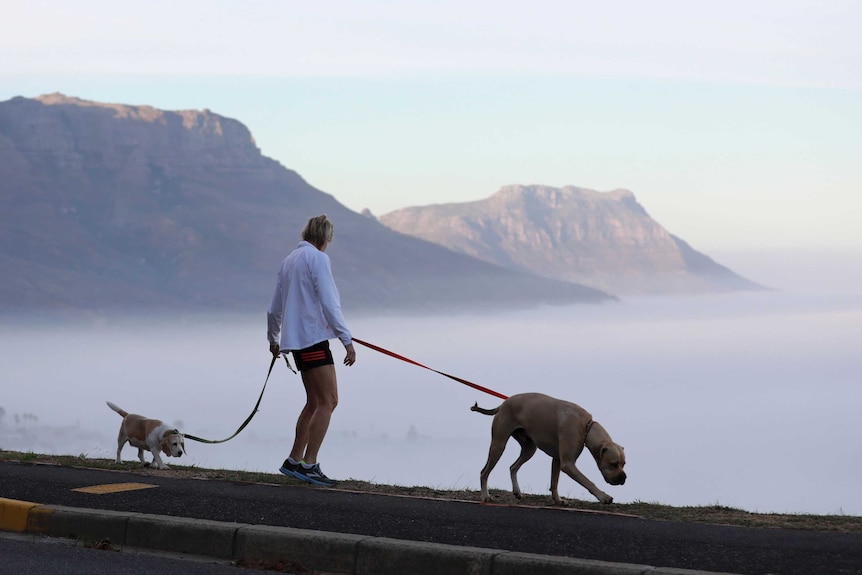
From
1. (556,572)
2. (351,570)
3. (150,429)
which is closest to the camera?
(556,572)

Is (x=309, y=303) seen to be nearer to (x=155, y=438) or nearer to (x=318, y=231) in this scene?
(x=318, y=231)

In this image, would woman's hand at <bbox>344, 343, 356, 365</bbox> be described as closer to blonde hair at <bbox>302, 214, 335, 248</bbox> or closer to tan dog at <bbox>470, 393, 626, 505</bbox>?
blonde hair at <bbox>302, 214, 335, 248</bbox>

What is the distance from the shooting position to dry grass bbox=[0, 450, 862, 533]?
819 cm

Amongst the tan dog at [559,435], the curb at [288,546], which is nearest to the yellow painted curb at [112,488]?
the curb at [288,546]

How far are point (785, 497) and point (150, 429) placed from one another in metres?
192

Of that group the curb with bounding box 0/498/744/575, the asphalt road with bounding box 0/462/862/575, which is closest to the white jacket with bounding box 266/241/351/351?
the asphalt road with bounding box 0/462/862/575

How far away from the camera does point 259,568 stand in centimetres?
744

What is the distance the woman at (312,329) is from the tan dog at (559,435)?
1.39 m

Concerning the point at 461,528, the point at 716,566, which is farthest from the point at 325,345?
the point at 716,566

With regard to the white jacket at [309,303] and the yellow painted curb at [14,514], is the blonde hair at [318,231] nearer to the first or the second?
the white jacket at [309,303]

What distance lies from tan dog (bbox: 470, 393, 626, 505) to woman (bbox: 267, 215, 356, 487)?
4.58 feet

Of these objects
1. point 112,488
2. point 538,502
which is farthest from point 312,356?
point 538,502

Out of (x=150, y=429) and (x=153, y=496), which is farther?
(x=150, y=429)

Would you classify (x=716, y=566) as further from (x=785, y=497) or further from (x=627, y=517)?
(x=785, y=497)
